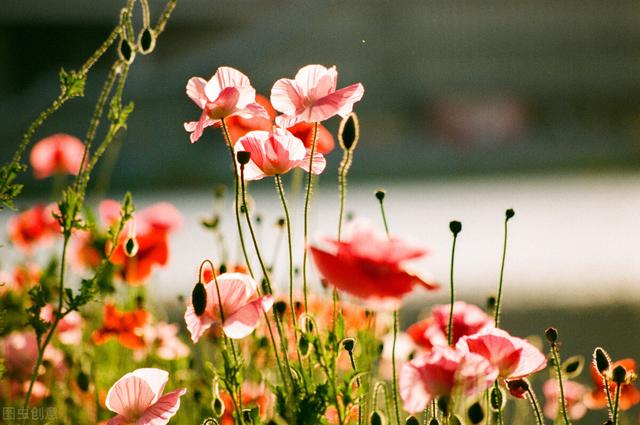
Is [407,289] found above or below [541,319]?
above

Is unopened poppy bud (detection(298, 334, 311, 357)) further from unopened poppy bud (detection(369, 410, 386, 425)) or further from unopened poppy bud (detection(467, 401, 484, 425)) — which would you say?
unopened poppy bud (detection(467, 401, 484, 425))

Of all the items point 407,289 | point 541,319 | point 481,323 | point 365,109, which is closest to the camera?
point 407,289

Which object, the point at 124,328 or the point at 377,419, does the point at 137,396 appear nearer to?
the point at 377,419

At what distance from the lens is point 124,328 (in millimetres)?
1225

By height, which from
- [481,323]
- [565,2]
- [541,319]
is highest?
[565,2]

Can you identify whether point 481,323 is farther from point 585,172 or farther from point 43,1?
point 43,1

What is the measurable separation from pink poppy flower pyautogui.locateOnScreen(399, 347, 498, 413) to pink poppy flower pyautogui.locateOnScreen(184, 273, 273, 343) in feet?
0.45

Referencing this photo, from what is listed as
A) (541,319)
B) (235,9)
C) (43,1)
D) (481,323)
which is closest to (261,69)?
(235,9)

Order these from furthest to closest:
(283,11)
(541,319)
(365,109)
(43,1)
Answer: (365,109) < (43,1) < (283,11) < (541,319)

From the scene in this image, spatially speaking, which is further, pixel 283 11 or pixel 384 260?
pixel 283 11

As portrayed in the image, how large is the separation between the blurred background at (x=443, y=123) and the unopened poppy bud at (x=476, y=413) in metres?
2.09

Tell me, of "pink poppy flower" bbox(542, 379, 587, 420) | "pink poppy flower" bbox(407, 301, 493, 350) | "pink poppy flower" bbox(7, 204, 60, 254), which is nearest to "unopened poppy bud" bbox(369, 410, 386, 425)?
"pink poppy flower" bbox(407, 301, 493, 350)

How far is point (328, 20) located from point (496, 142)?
11.8 ft

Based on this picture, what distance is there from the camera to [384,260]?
25.1 inches
